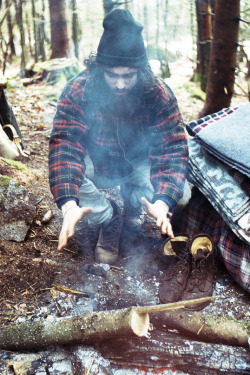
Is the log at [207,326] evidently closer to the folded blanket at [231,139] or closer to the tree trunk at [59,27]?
the folded blanket at [231,139]

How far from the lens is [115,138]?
2.76 metres

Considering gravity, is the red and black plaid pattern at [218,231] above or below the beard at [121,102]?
below

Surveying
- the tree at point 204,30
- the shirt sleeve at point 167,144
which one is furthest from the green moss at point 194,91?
the shirt sleeve at point 167,144

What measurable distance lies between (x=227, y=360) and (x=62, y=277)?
4.10ft

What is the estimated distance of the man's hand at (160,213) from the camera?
206cm

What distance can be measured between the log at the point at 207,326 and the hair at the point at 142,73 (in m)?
1.61

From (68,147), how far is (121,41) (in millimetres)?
816

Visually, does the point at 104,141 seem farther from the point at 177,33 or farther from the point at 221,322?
the point at 177,33

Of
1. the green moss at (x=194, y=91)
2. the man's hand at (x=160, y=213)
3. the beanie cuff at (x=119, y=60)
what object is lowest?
the green moss at (x=194, y=91)

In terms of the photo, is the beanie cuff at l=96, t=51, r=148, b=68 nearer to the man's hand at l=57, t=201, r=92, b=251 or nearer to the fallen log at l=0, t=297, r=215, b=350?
the man's hand at l=57, t=201, r=92, b=251

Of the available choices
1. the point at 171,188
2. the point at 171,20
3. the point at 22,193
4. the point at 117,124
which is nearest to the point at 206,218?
the point at 171,188

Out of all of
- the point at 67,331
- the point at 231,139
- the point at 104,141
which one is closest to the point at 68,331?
the point at 67,331

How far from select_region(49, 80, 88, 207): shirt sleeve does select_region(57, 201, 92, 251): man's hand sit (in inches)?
3.0

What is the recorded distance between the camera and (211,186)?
2736 millimetres
